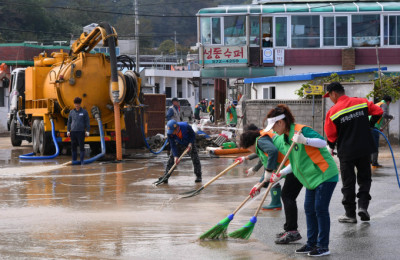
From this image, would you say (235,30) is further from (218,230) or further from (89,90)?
(218,230)

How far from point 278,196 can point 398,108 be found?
12.5m

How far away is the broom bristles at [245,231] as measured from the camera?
24.5ft

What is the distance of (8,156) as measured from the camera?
827 inches

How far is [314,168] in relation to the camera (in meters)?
6.81

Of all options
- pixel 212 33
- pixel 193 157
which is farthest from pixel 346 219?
pixel 212 33

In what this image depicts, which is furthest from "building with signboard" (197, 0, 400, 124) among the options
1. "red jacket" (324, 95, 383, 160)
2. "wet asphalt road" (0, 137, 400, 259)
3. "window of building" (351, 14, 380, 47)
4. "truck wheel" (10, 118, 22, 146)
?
"red jacket" (324, 95, 383, 160)

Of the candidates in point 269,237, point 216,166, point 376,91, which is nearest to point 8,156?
point 216,166

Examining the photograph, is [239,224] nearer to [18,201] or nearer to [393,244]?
[393,244]

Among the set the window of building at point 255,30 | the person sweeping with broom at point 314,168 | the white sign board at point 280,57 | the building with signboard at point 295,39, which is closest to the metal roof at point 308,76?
the building with signboard at point 295,39

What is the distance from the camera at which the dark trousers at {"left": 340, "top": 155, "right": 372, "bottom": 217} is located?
28.2ft

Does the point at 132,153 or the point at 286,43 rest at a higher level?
the point at 286,43

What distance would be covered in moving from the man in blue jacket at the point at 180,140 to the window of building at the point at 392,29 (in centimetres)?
2231

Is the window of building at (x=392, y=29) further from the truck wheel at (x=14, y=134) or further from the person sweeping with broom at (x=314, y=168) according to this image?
the person sweeping with broom at (x=314, y=168)

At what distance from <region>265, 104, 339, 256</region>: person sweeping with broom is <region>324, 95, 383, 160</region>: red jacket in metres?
1.70
